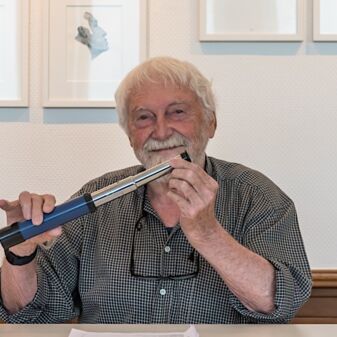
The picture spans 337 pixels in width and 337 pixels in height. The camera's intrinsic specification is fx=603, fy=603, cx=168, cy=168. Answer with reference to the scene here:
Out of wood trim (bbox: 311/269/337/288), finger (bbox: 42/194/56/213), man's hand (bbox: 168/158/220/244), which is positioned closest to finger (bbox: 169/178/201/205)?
man's hand (bbox: 168/158/220/244)

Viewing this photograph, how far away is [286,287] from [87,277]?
42 centimetres

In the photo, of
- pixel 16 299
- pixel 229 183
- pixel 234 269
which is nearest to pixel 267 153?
pixel 229 183

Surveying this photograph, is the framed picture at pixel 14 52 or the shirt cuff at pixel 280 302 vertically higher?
the framed picture at pixel 14 52

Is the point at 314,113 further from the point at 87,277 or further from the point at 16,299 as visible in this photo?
the point at 16,299

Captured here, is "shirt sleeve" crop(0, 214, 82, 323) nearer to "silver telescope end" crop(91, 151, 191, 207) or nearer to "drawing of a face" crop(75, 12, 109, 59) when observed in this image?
"silver telescope end" crop(91, 151, 191, 207)

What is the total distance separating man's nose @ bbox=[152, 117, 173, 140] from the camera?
1.25 meters

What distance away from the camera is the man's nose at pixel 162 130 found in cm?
125

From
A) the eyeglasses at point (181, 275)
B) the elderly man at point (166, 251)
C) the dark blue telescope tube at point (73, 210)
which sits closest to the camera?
the dark blue telescope tube at point (73, 210)

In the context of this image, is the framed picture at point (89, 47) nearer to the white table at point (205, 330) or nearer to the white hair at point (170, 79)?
the white hair at point (170, 79)

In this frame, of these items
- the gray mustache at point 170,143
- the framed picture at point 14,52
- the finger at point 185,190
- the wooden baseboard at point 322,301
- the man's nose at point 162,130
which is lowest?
the wooden baseboard at point 322,301

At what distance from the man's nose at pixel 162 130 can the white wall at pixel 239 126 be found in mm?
435

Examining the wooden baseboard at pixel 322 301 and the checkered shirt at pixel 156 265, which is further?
the wooden baseboard at pixel 322 301

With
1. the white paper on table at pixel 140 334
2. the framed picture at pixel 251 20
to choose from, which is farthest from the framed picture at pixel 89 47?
the white paper on table at pixel 140 334

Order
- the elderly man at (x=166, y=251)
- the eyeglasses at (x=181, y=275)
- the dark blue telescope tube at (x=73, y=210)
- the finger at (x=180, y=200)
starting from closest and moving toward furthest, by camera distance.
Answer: the dark blue telescope tube at (x=73, y=210) < the finger at (x=180, y=200) < the elderly man at (x=166, y=251) < the eyeglasses at (x=181, y=275)
